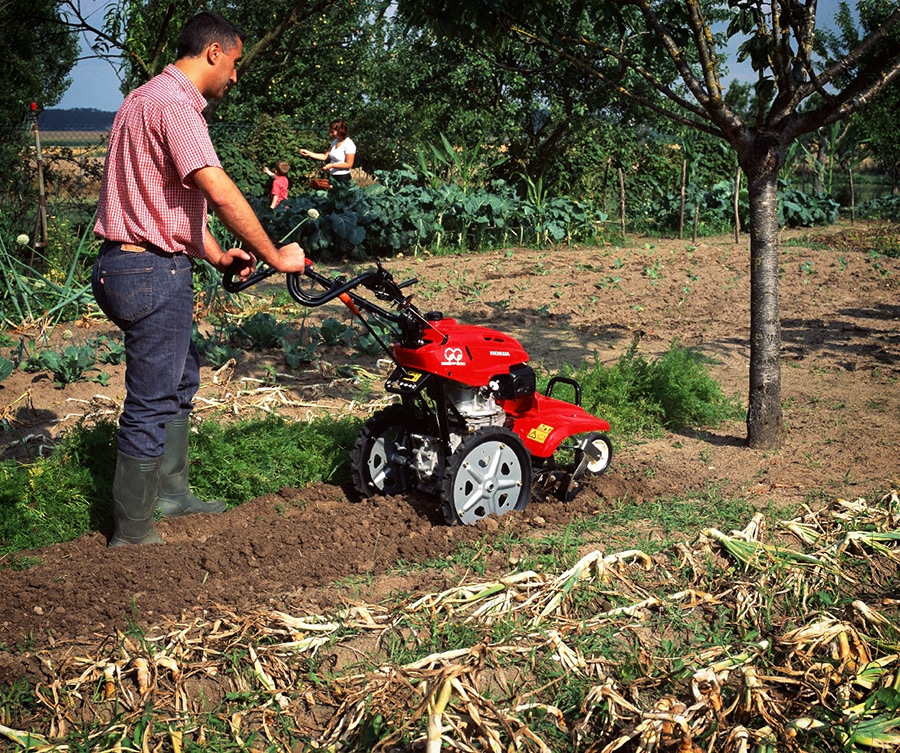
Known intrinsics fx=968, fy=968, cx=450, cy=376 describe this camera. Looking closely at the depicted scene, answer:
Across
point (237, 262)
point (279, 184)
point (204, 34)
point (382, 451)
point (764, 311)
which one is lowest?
point (382, 451)

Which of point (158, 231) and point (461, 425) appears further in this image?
point (461, 425)

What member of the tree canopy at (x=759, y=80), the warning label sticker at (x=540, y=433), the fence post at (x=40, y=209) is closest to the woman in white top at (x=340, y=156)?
the fence post at (x=40, y=209)

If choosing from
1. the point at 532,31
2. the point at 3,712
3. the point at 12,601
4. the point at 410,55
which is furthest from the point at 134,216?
the point at 410,55

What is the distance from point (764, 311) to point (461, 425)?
6.77ft

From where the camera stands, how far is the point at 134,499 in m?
4.07

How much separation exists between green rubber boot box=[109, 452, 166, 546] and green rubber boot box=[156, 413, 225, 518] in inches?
12.0

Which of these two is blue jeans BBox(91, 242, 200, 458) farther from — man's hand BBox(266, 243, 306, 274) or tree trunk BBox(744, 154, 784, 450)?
tree trunk BBox(744, 154, 784, 450)

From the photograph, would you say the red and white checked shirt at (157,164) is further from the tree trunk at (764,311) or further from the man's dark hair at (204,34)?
the tree trunk at (764,311)

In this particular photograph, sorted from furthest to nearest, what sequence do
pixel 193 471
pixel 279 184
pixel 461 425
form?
pixel 279 184
pixel 193 471
pixel 461 425

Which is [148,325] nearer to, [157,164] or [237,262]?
[237,262]

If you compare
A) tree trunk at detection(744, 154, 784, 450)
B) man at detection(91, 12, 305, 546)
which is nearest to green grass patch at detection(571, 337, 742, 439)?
tree trunk at detection(744, 154, 784, 450)

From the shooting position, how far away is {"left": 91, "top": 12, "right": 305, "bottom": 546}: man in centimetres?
378

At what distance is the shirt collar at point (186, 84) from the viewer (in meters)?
3.92

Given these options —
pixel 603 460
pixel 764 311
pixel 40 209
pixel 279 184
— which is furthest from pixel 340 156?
pixel 603 460
